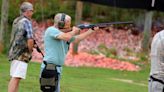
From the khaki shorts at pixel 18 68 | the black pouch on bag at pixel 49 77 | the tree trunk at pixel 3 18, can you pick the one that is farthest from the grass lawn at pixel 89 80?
the black pouch on bag at pixel 49 77

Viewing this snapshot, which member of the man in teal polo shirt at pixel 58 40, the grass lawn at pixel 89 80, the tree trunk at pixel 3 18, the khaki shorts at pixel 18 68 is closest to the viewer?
the man in teal polo shirt at pixel 58 40

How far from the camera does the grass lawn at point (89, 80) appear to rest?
11.1m

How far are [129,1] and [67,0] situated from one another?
4.13 meters

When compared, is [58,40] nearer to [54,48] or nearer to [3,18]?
[54,48]

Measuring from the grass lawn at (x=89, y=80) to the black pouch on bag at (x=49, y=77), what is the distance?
285cm

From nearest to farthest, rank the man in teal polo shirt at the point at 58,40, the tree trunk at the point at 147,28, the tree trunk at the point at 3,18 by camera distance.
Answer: the man in teal polo shirt at the point at 58,40 < the tree trunk at the point at 3,18 < the tree trunk at the point at 147,28

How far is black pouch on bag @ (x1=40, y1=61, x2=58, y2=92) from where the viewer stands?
727cm

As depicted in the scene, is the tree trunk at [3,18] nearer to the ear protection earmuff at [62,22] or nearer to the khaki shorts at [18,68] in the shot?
the khaki shorts at [18,68]

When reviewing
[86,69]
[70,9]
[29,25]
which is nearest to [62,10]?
[70,9]

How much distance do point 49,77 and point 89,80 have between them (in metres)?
5.81

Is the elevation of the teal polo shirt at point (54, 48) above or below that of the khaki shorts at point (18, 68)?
above

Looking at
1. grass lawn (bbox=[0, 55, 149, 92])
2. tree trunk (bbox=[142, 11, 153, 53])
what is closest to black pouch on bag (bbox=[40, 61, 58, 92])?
grass lawn (bbox=[0, 55, 149, 92])

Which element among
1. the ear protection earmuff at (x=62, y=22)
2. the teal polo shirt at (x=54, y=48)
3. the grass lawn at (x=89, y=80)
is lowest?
the grass lawn at (x=89, y=80)

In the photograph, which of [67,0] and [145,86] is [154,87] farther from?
[67,0]
